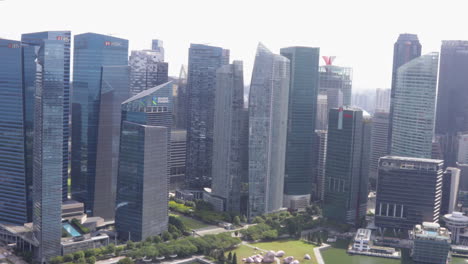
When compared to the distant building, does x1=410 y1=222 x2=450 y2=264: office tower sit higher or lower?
lower

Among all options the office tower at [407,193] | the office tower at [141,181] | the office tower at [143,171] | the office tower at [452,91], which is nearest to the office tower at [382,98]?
the office tower at [452,91]

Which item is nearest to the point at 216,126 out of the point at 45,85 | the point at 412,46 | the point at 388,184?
the point at 388,184

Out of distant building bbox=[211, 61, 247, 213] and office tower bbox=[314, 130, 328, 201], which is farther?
office tower bbox=[314, 130, 328, 201]

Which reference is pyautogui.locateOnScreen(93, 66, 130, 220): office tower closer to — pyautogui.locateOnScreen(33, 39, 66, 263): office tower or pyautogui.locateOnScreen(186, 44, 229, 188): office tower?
pyautogui.locateOnScreen(33, 39, 66, 263): office tower

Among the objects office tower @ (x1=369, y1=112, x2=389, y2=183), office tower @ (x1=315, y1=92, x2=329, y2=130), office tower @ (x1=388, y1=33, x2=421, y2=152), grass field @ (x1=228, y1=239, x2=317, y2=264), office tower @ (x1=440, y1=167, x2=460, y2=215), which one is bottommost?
grass field @ (x1=228, y1=239, x2=317, y2=264)

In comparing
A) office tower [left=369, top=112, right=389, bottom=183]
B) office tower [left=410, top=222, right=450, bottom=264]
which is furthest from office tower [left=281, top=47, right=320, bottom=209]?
office tower [left=410, top=222, right=450, bottom=264]

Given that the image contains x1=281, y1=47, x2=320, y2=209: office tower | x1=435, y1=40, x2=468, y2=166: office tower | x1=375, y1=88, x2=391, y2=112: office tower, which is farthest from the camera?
x1=375, y1=88, x2=391, y2=112: office tower

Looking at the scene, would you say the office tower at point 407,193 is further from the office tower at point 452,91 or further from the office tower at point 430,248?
the office tower at point 452,91

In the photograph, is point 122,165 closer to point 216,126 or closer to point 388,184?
point 216,126
